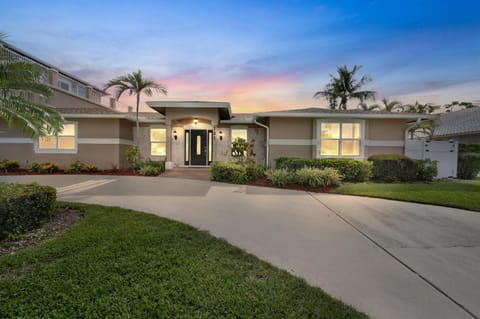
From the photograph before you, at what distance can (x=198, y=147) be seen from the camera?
44.8 feet

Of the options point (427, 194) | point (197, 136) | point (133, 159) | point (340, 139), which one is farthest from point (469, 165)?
point (133, 159)

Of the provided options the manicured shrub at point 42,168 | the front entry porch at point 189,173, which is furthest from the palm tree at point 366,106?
the manicured shrub at point 42,168

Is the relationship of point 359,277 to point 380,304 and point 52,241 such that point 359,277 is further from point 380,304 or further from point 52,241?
point 52,241

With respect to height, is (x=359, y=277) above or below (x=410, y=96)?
below

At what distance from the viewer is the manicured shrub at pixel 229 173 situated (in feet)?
29.8

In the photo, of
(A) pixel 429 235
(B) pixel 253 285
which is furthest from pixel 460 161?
(B) pixel 253 285

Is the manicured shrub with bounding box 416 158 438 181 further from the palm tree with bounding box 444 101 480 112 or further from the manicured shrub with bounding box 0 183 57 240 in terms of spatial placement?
the palm tree with bounding box 444 101 480 112

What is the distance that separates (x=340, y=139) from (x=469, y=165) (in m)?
7.07

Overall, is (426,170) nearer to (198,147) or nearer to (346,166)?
(346,166)

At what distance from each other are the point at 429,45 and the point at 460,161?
640cm

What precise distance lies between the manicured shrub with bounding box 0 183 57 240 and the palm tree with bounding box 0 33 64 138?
182 cm

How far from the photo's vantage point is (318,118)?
11039 millimetres

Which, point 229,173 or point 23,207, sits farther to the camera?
point 229,173

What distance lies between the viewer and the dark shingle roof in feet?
54.7
